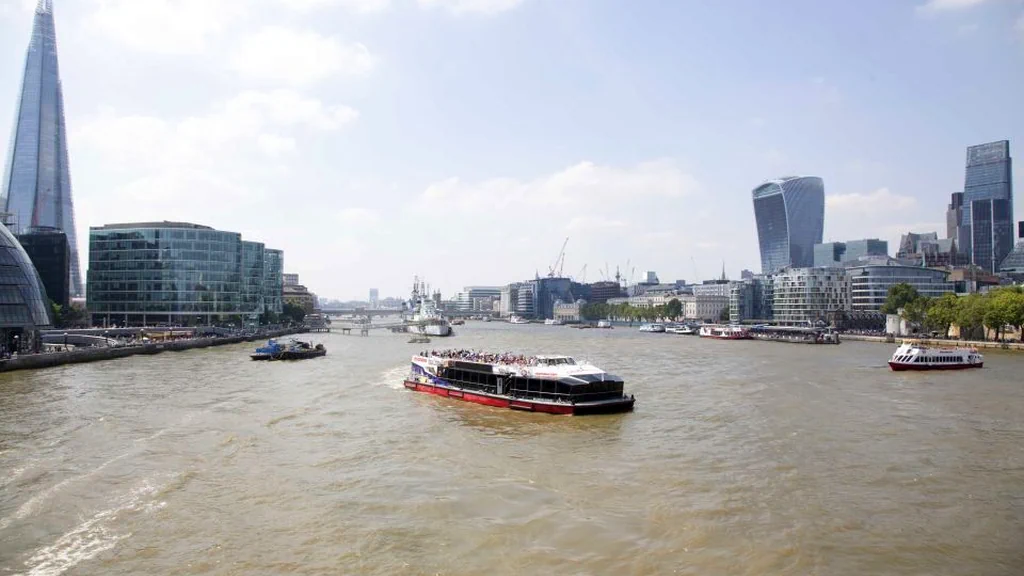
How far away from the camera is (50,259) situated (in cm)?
18112

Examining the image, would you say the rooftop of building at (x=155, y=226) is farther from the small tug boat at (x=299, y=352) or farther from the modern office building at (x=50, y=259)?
the small tug boat at (x=299, y=352)

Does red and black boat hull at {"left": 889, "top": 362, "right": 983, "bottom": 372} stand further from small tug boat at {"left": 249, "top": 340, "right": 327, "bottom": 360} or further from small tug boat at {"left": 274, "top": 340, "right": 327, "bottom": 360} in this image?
small tug boat at {"left": 249, "top": 340, "right": 327, "bottom": 360}

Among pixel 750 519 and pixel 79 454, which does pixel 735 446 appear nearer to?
pixel 750 519

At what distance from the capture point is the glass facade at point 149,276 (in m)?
178

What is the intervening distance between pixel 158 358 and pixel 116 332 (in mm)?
36969

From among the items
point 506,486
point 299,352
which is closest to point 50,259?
point 299,352

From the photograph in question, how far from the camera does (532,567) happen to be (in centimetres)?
2498

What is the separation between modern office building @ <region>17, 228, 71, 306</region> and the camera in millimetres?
178875

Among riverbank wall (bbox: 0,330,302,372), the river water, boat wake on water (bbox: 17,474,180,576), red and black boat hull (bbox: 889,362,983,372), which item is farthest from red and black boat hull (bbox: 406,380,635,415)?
riverbank wall (bbox: 0,330,302,372)

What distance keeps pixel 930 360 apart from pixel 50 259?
204 metres

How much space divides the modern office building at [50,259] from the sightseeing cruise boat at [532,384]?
157 metres

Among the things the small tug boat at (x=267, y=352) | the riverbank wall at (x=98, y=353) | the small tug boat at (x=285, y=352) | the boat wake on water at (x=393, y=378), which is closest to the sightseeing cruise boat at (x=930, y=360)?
the boat wake on water at (x=393, y=378)

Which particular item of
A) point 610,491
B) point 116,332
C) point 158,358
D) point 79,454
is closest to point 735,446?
point 610,491

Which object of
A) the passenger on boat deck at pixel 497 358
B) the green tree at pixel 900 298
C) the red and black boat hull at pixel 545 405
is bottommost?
the red and black boat hull at pixel 545 405
